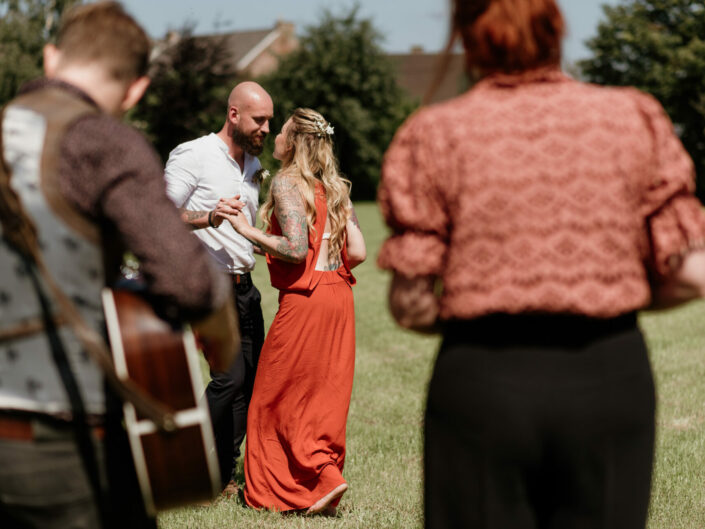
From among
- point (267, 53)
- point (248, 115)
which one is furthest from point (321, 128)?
point (267, 53)

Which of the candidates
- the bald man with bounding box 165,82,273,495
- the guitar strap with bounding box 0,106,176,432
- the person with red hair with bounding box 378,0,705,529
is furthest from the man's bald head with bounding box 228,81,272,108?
the guitar strap with bounding box 0,106,176,432

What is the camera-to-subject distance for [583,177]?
192 cm

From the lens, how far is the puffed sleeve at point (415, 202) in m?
2.02

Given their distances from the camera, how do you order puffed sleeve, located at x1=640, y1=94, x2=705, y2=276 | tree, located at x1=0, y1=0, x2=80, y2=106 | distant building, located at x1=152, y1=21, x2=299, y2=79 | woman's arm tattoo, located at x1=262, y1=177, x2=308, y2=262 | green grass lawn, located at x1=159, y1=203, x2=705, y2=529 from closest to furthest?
puffed sleeve, located at x1=640, y1=94, x2=705, y2=276 < green grass lawn, located at x1=159, y1=203, x2=705, y2=529 < woman's arm tattoo, located at x1=262, y1=177, x2=308, y2=262 < tree, located at x1=0, y1=0, x2=80, y2=106 < distant building, located at x1=152, y1=21, x2=299, y2=79

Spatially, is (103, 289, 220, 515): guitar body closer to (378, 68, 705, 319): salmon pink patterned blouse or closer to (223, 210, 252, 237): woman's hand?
(378, 68, 705, 319): salmon pink patterned blouse

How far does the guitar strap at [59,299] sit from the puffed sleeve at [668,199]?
1223 mm

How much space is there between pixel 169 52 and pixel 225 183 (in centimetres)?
3329

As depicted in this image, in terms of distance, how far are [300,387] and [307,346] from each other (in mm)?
235

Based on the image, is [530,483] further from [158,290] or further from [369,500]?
[369,500]

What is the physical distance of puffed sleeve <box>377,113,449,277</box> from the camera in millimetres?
2021

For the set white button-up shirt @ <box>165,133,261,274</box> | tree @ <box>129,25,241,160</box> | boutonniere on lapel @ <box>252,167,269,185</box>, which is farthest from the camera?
tree @ <box>129,25,241,160</box>

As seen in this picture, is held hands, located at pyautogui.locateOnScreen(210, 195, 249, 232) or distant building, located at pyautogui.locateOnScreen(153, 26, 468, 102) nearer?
held hands, located at pyautogui.locateOnScreen(210, 195, 249, 232)

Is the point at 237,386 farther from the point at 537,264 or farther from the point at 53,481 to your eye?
the point at 537,264

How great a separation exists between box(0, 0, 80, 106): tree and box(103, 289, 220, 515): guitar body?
45.6 m
